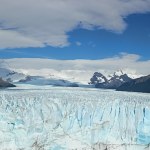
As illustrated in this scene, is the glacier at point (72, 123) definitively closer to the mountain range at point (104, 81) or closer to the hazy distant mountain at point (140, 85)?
the hazy distant mountain at point (140, 85)

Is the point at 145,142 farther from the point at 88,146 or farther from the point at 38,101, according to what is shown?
the point at 38,101

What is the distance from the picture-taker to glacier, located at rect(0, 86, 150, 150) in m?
38.7

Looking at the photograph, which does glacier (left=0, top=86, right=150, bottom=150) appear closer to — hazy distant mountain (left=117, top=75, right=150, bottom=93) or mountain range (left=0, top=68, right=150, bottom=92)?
hazy distant mountain (left=117, top=75, right=150, bottom=93)

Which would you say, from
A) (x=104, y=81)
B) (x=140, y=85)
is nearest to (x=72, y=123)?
(x=140, y=85)

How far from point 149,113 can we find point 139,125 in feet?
4.52

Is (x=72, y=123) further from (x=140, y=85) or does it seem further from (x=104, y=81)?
(x=104, y=81)

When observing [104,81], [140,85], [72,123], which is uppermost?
[104,81]

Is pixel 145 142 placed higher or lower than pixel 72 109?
lower

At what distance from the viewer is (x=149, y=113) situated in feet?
133

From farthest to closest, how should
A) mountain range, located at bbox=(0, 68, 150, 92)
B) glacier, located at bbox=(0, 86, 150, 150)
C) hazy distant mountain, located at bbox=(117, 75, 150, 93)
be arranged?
mountain range, located at bbox=(0, 68, 150, 92)
hazy distant mountain, located at bbox=(117, 75, 150, 93)
glacier, located at bbox=(0, 86, 150, 150)

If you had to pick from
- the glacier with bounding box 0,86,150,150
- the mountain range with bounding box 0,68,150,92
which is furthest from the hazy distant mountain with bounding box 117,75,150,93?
the glacier with bounding box 0,86,150,150

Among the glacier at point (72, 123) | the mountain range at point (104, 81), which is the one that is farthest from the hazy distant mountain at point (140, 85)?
the glacier at point (72, 123)

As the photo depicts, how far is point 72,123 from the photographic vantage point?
40.2 meters

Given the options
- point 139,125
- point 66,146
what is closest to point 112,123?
point 139,125
